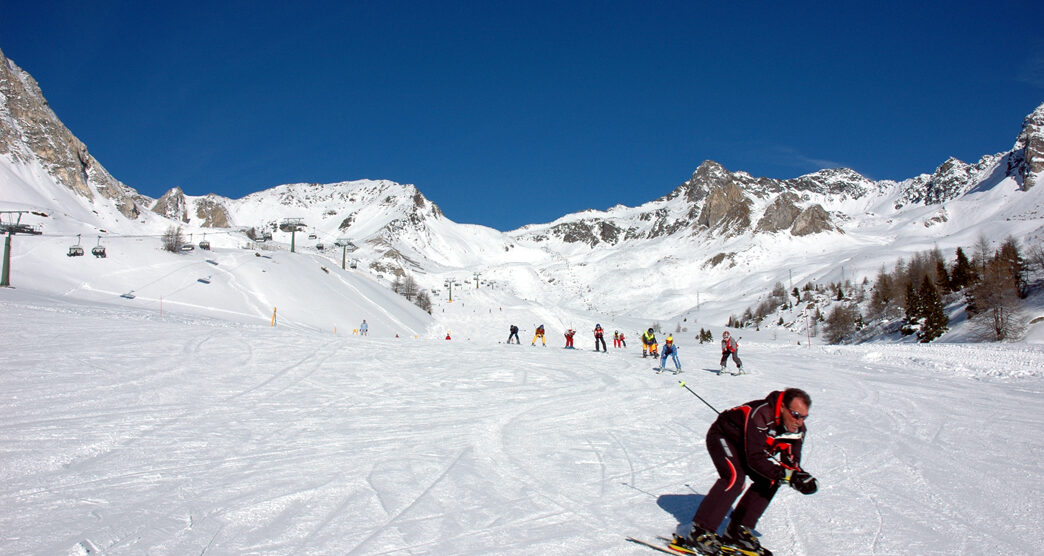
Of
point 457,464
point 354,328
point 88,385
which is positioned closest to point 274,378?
point 88,385

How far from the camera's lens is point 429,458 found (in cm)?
843

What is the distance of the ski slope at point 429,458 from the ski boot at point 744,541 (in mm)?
360

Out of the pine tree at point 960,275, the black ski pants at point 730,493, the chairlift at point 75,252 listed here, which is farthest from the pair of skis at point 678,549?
the pine tree at point 960,275

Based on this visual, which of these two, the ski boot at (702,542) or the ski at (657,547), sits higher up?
the ski boot at (702,542)

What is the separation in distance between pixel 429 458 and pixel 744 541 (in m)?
4.85

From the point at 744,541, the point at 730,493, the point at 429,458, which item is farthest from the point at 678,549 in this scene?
the point at 429,458

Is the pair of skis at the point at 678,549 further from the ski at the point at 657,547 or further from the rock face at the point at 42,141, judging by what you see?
the rock face at the point at 42,141

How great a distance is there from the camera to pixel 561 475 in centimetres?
773

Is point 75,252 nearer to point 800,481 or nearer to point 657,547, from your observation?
point 657,547

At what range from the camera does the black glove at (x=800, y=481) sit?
14.6ft

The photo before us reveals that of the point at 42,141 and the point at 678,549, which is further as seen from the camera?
the point at 42,141

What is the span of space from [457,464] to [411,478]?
91 cm

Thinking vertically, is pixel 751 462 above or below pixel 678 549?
above

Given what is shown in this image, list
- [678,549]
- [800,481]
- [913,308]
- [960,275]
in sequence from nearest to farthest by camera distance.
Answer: [800,481] < [678,549] < [913,308] < [960,275]
